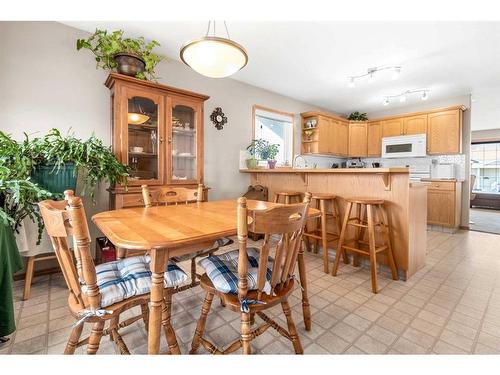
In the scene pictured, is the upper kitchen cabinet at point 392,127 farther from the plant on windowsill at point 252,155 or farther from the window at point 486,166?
the window at point 486,166

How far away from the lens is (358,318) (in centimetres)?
166

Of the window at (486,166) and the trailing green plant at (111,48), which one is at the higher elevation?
the trailing green plant at (111,48)

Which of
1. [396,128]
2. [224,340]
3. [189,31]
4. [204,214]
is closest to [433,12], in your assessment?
[204,214]

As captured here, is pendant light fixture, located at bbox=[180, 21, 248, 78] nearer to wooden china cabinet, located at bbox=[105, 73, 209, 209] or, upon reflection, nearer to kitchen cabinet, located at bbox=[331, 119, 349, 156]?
wooden china cabinet, located at bbox=[105, 73, 209, 209]

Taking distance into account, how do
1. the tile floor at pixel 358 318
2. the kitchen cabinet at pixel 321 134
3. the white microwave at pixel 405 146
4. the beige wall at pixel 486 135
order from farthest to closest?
1. the beige wall at pixel 486 135
2. the kitchen cabinet at pixel 321 134
3. the white microwave at pixel 405 146
4. the tile floor at pixel 358 318

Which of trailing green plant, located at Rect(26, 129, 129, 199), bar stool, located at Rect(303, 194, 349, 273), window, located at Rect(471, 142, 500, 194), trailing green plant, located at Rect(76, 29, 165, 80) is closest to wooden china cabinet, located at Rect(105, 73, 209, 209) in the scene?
trailing green plant, located at Rect(76, 29, 165, 80)

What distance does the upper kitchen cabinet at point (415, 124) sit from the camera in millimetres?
4613

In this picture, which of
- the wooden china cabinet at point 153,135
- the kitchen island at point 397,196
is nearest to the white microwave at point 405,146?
the kitchen island at point 397,196

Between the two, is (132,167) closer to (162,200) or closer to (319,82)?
(162,200)

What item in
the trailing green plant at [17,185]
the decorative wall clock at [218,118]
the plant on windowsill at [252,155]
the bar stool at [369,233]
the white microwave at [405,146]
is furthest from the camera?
the white microwave at [405,146]

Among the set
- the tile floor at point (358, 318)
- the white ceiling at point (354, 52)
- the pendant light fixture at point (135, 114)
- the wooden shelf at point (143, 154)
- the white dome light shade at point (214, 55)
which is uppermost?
the white ceiling at point (354, 52)

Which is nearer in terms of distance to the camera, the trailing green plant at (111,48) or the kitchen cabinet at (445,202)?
the trailing green plant at (111,48)

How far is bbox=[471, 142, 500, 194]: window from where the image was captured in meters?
8.03

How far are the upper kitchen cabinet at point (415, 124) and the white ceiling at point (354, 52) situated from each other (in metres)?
0.48
